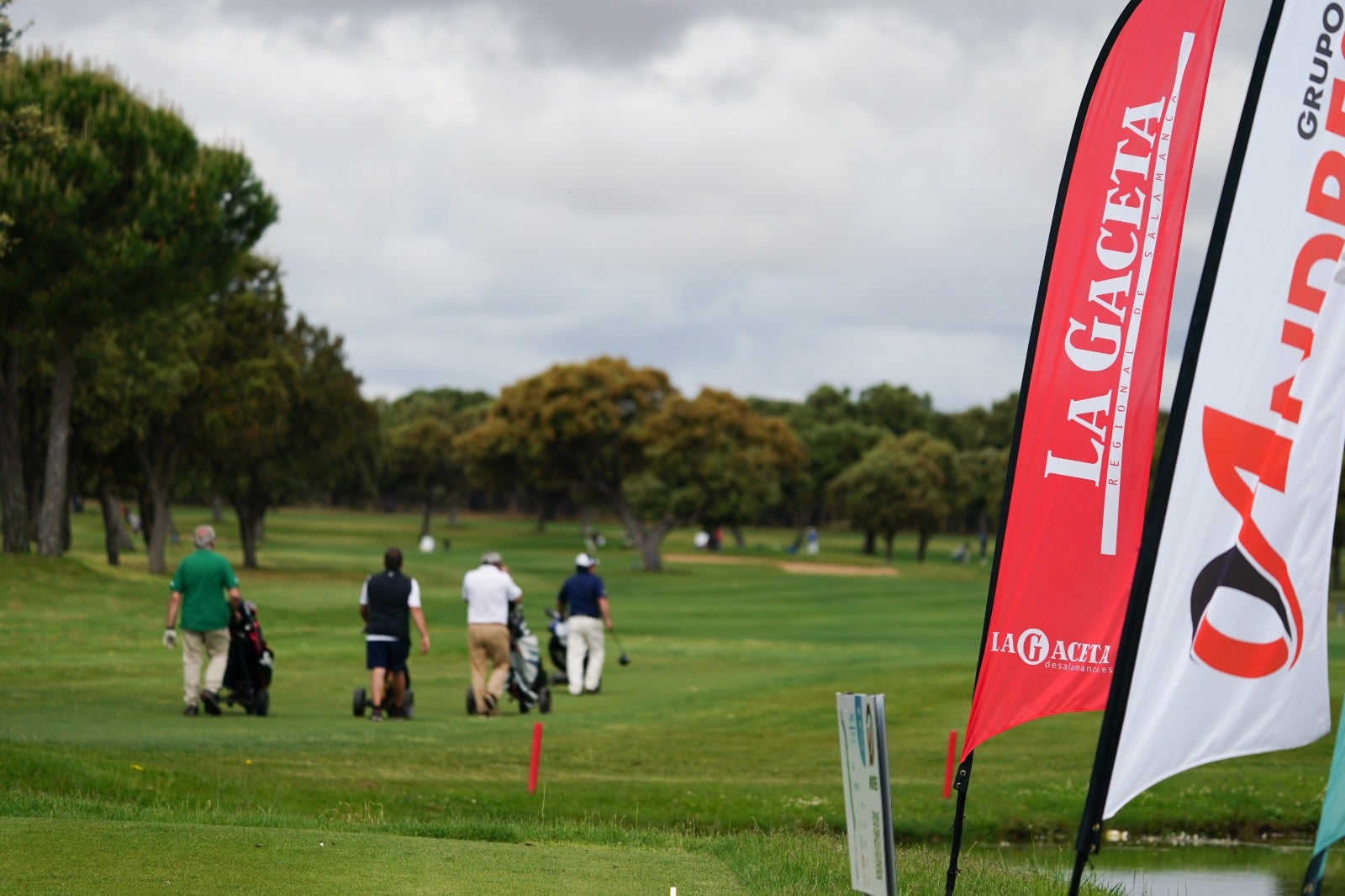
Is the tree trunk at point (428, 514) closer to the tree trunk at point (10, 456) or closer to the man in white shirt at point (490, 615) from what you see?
the tree trunk at point (10, 456)

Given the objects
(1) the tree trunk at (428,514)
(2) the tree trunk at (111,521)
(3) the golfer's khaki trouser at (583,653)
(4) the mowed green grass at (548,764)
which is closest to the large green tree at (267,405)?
(2) the tree trunk at (111,521)

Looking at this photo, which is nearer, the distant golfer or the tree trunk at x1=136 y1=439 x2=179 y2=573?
the distant golfer

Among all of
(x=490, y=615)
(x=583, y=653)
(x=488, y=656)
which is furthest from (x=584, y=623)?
(x=490, y=615)

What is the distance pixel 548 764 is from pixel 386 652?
8.03 feet

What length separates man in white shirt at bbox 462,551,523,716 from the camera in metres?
19.7

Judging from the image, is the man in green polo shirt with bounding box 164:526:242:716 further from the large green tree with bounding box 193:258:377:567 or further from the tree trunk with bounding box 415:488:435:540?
the tree trunk with bounding box 415:488:435:540

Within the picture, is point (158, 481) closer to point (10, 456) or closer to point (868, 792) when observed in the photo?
point (10, 456)

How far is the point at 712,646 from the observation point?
36781 mm

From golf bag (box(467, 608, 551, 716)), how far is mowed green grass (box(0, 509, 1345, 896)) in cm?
40

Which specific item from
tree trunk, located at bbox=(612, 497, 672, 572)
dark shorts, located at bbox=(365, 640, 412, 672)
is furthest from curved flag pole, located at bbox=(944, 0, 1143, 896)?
tree trunk, located at bbox=(612, 497, 672, 572)

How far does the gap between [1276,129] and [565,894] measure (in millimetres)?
5200

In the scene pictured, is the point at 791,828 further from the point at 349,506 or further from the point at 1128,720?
the point at 349,506

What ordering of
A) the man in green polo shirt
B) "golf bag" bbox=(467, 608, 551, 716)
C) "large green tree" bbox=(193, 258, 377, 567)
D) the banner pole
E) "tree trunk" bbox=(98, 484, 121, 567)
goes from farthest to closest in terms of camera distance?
"tree trunk" bbox=(98, 484, 121, 567)
"large green tree" bbox=(193, 258, 377, 567)
"golf bag" bbox=(467, 608, 551, 716)
the man in green polo shirt
the banner pole

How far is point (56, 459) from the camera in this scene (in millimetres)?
41531
